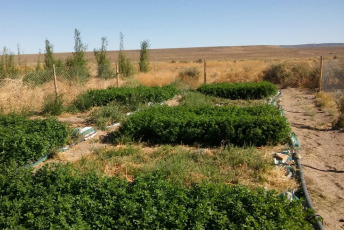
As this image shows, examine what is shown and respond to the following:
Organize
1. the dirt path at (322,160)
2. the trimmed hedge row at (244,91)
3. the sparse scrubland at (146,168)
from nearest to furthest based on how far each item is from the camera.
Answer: the sparse scrubland at (146,168) → the dirt path at (322,160) → the trimmed hedge row at (244,91)

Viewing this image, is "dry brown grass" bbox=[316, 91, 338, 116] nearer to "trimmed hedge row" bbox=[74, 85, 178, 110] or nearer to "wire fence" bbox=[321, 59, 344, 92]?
"wire fence" bbox=[321, 59, 344, 92]

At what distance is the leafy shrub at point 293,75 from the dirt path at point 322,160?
724 centimetres

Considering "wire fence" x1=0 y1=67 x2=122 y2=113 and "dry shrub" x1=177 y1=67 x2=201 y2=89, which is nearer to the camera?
"wire fence" x1=0 y1=67 x2=122 y2=113

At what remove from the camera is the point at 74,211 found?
11.8 feet

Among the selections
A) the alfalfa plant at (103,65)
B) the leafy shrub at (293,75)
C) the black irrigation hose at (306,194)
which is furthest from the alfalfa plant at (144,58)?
the black irrigation hose at (306,194)

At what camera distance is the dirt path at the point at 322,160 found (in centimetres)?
455

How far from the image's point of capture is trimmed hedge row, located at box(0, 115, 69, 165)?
588cm

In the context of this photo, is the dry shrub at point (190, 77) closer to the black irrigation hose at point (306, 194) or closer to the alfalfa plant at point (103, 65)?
the alfalfa plant at point (103, 65)

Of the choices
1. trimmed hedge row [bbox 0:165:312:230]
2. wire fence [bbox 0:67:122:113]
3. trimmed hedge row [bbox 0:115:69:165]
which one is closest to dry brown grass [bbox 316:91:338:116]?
trimmed hedge row [bbox 0:165:312:230]

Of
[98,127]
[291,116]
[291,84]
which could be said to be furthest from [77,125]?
[291,84]

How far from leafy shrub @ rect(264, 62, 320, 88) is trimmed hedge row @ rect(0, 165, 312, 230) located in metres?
16.5

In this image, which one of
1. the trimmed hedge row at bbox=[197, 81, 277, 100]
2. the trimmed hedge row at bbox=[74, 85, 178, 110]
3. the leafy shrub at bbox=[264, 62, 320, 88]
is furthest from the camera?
the leafy shrub at bbox=[264, 62, 320, 88]

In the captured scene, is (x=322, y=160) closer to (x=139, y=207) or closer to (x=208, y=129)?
(x=208, y=129)

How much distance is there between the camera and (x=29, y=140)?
20.0ft
